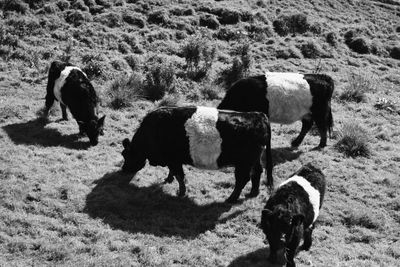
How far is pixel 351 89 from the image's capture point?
18078 millimetres

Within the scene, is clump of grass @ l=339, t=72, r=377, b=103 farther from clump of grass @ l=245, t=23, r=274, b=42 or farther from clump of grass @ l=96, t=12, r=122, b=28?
clump of grass @ l=96, t=12, r=122, b=28

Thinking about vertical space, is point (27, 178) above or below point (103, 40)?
below

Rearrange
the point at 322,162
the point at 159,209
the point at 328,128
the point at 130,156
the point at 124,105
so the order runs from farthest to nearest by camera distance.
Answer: the point at 124,105, the point at 328,128, the point at 322,162, the point at 130,156, the point at 159,209

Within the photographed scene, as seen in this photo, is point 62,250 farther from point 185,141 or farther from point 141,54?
point 141,54

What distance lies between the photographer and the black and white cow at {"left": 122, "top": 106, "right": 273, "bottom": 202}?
10.0m

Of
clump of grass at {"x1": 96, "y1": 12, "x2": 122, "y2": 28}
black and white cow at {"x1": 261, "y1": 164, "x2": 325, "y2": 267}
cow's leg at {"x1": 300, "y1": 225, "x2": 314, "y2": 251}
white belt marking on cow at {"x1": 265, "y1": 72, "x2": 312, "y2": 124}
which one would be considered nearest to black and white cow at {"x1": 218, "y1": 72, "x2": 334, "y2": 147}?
white belt marking on cow at {"x1": 265, "y1": 72, "x2": 312, "y2": 124}

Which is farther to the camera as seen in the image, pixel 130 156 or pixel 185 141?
pixel 130 156

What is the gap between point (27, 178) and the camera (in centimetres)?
1039

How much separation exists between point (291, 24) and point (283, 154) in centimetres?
1338

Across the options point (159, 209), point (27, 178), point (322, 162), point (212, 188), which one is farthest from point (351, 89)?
point (27, 178)

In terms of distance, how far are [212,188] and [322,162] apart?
326 centimetres

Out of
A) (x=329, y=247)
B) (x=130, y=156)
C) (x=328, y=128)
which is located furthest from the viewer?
(x=328, y=128)

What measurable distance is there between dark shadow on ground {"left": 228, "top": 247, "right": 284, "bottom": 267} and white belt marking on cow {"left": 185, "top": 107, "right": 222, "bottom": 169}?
206 centimetres

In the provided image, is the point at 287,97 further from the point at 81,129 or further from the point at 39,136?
the point at 39,136
